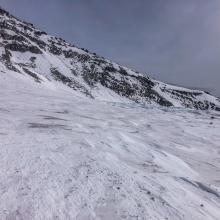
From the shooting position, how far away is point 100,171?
7.49 meters

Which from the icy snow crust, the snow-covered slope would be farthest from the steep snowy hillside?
the icy snow crust

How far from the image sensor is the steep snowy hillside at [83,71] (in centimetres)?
6109

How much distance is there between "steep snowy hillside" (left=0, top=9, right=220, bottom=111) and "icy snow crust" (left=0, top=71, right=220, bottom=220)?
43.1 metres

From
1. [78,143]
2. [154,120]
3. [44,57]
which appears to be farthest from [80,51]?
[78,143]

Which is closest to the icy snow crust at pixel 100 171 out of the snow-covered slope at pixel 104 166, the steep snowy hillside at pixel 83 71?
the snow-covered slope at pixel 104 166

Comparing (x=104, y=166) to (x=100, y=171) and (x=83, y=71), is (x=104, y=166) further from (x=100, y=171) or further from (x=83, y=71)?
(x=83, y=71)

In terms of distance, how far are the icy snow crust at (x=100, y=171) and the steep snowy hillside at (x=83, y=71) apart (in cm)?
4308

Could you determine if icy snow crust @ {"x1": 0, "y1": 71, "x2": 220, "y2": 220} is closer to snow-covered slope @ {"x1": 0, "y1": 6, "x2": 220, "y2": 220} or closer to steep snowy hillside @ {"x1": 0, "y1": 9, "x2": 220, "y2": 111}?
snow-covered slope @ {"x1": 0, "y1": 6, "x2": 220, "y2": 220}

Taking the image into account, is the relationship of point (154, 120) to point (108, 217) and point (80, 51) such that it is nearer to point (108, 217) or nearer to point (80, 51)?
point (108, 217)

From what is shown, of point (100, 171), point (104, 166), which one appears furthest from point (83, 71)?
point (100, 171)

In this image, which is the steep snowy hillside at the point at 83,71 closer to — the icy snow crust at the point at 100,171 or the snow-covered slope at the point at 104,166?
the snow-covered slope at the point at 104,166

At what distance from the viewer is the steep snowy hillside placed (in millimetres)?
61094

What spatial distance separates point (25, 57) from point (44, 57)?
5.57 m

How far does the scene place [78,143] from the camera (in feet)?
32.4
